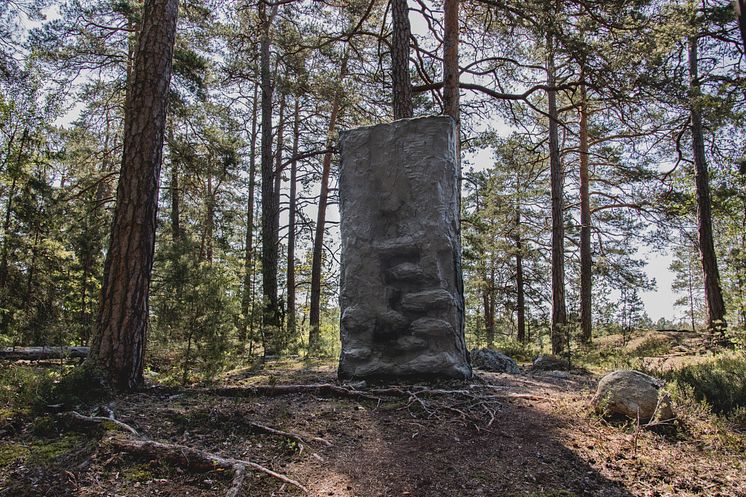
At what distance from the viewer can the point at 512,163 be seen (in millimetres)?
13641

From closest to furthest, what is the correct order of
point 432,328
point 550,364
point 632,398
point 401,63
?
point 632,398 → point 432,328 → point 401,63 → point 550,364

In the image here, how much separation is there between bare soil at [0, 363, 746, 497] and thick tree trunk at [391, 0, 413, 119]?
15.1 feet

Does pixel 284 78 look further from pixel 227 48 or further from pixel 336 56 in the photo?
pixel 227 48

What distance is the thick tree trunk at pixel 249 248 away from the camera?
725cm

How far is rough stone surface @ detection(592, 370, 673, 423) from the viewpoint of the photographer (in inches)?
139

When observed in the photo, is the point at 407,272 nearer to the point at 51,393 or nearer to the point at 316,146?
the point at 51,393

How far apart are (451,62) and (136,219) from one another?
596 cm

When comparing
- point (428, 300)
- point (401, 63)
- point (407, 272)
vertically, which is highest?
point (401, 63)

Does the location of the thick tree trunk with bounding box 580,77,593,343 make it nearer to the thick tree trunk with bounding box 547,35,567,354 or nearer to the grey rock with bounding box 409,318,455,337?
the thick tree trunk with bounding box 547,35,567,354

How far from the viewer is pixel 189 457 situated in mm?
2541

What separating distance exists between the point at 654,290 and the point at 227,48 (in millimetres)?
15331

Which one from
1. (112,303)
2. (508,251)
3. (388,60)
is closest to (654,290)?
(508,251)

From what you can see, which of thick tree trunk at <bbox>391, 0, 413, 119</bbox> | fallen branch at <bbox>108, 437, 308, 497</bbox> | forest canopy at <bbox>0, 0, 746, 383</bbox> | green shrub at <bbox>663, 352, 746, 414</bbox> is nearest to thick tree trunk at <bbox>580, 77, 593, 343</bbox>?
forest canopy at <bbox>0, 0, 746, 383</bbox>

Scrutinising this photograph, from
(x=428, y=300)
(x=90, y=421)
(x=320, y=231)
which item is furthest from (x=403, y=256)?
(x=320, y=231)
